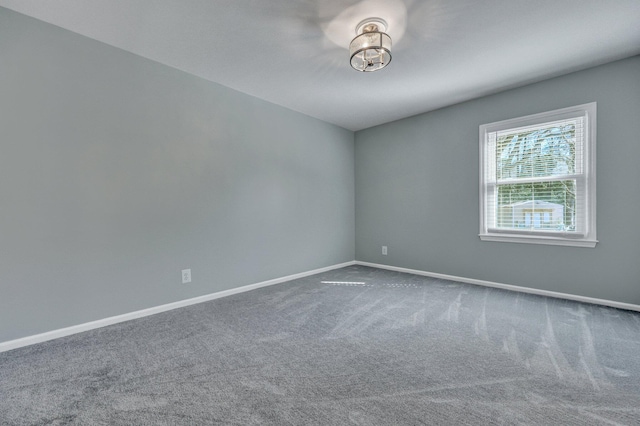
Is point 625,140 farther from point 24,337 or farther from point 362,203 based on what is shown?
point 24,337

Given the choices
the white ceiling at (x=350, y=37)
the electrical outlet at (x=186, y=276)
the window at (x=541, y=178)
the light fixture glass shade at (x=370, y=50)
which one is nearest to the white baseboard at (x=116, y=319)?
the electrical outlet at (x=186, y=276)

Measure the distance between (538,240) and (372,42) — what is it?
9.25 ft

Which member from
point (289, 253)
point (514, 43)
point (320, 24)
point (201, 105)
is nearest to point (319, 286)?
point (289, 253)

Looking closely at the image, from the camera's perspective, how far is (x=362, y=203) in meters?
4.79

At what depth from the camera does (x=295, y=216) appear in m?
3.93

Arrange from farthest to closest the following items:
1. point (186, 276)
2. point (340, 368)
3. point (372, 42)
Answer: point (186, 276), point (372, 42), point (340, 368)

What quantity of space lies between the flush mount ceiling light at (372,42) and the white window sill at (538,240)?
253cm

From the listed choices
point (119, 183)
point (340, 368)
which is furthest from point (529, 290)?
point (119, 183)

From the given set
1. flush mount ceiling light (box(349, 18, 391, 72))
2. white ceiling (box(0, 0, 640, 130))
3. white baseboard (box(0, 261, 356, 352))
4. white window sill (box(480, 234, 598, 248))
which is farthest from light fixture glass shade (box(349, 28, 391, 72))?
white baseboard (box(0, 261, 356, 352))

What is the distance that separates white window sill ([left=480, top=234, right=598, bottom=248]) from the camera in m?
2.79

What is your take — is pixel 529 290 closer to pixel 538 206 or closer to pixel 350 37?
pixel 538 206

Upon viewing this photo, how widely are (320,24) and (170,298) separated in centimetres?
283

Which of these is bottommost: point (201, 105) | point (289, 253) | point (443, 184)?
point (289, 253)

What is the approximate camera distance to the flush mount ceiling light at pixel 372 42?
205 centimetres
